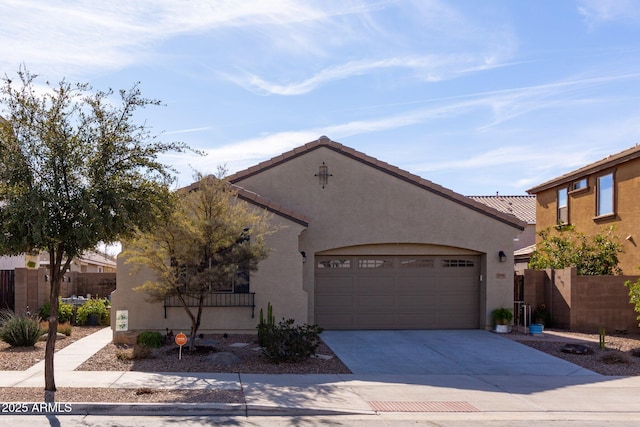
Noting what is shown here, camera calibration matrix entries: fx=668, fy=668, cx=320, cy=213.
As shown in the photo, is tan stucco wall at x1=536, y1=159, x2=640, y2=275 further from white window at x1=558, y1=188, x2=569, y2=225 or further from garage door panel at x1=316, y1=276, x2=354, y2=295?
garage door panel at x1=316, y1=276, x2=354, y2=295

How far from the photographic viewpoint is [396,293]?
61.9 feet

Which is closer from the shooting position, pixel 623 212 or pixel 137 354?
pixel 137 354

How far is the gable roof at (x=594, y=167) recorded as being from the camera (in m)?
20.4

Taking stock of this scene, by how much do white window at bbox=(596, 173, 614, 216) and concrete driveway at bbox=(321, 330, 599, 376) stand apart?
7031mm

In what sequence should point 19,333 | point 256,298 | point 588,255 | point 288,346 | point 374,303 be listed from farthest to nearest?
1. point 588,255
2. point 374,303
3. point 256,298
4. point 19,333
5. point 288,346

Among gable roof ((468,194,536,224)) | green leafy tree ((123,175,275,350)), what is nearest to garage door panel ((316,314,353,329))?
green leafy tree ((123,175,275,350))

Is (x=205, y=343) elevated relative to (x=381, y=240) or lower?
lower

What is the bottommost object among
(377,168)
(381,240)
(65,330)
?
(65,330)

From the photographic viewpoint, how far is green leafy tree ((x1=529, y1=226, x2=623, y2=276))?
2086cm

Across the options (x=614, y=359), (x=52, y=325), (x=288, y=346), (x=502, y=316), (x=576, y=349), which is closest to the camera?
(x=52, y=325)

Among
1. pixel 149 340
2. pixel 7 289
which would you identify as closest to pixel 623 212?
pixel 149 340

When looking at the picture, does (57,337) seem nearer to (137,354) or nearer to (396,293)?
(137,354)

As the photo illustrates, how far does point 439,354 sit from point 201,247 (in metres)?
5.82

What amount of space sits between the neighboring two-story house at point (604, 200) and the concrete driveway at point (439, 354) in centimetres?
619
